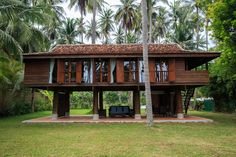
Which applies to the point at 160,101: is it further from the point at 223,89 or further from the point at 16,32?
the point at 16,32

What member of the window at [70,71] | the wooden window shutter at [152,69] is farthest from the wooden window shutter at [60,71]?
the wooden window shutter at [152,69]

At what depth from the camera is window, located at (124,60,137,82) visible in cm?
1898

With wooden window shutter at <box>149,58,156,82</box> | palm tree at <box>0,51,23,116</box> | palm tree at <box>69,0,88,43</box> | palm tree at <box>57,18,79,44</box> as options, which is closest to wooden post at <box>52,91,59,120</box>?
palm tree at <box>0,51,23,116</box>

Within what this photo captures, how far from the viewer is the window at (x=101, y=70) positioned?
1917 centimetres

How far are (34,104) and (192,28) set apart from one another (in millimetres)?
27431

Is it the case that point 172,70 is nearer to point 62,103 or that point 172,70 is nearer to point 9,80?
point 62,103

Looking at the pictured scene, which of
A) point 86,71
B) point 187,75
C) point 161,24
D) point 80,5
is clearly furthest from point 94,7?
point 161,24

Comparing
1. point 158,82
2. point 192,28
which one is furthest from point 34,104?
point 192,28

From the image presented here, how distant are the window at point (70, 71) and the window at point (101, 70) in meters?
1.54

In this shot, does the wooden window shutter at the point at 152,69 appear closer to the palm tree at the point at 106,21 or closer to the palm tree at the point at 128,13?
the palm tree at the point at 128,13

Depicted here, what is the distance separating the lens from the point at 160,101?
24219mm

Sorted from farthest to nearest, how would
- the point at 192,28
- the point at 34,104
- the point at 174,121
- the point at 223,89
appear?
the point at 192,28, the point at 34,104, the point at 223,89, the point at 174,121

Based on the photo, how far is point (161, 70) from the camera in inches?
747

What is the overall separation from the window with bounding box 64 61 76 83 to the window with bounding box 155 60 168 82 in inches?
227
